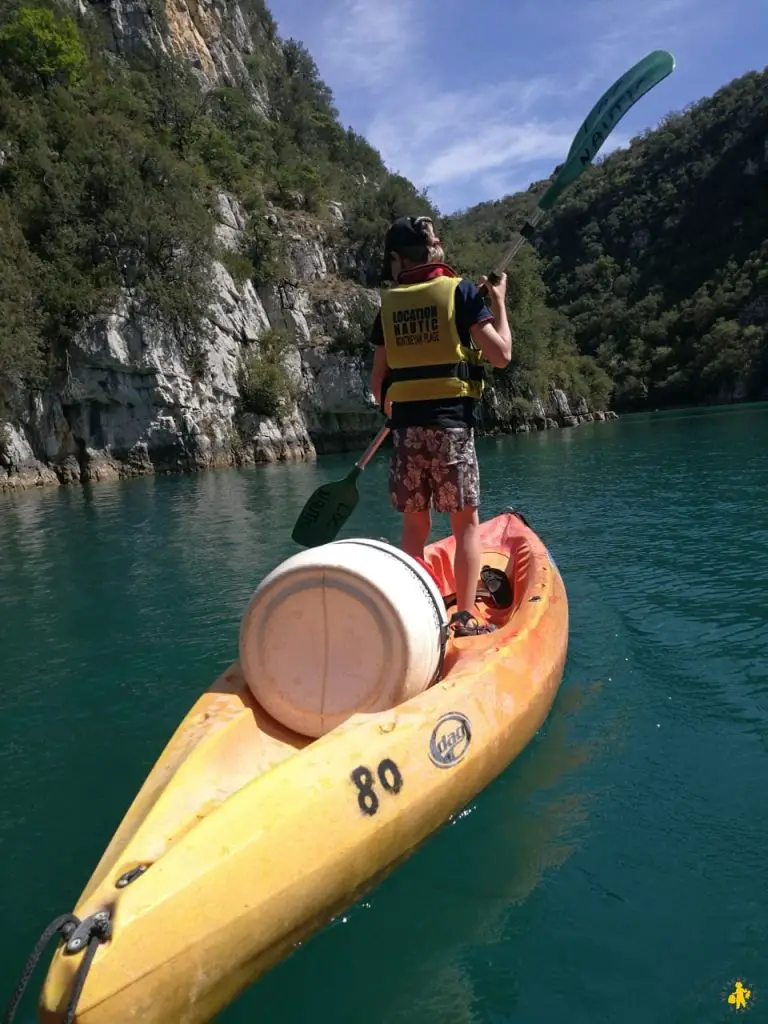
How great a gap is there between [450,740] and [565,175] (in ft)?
12.8

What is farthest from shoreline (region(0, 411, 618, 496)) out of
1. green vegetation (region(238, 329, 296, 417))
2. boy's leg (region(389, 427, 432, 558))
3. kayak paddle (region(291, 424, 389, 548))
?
boy's leg (region(389, 427, 432, 558))

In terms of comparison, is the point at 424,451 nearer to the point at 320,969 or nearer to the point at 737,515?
the point at 320,969

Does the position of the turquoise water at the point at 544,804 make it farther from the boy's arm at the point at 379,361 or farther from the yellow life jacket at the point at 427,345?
the boy's arm at the point at 379,361

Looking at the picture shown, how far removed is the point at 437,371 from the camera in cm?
368

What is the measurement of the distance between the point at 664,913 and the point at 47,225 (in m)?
28.7

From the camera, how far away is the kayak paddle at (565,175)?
4605 mm

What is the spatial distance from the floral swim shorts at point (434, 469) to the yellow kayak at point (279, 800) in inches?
26.3

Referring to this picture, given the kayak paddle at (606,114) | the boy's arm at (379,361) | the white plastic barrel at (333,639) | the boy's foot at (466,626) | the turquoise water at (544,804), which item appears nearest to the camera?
the turquoise water at (544,804)

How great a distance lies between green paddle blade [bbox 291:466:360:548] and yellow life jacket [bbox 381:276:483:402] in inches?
37.7

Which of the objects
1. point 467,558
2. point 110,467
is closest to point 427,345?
point 467,558

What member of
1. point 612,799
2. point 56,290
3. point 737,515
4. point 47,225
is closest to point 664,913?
point 612,799

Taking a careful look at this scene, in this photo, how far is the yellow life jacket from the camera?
141 inches

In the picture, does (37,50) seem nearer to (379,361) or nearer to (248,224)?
(248,224)

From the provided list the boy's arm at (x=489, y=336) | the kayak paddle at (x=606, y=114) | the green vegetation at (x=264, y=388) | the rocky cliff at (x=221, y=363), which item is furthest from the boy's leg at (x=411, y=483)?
the green vegetation at (x=264, y=388)
